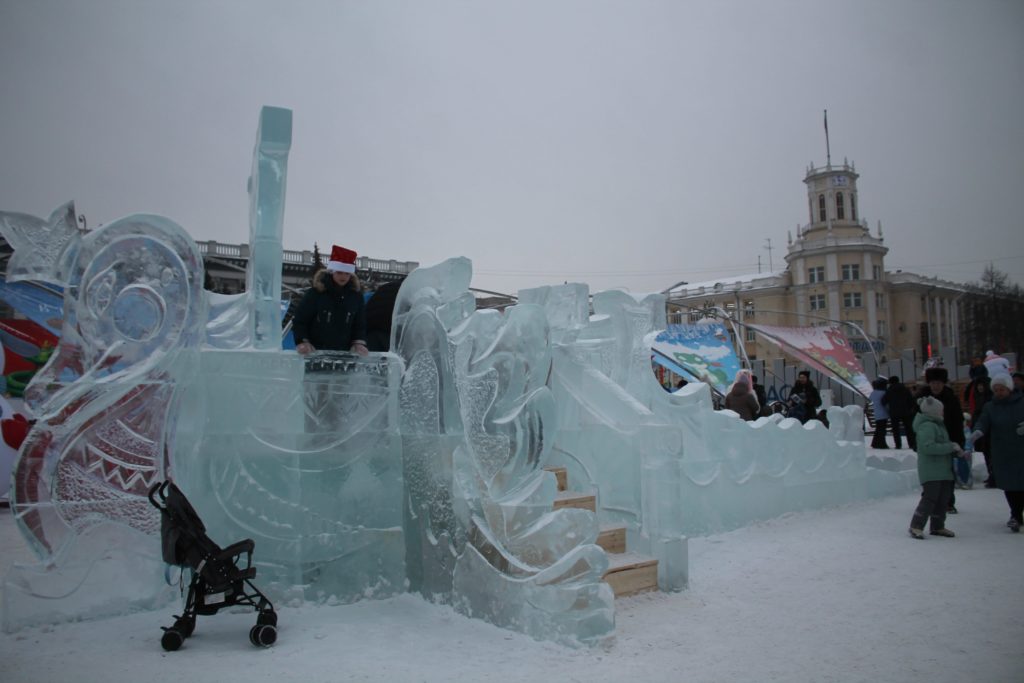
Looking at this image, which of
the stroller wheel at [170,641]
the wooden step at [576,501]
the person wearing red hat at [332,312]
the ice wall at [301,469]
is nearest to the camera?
the stroller wheel at [170,641]

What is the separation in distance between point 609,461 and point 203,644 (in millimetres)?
3424

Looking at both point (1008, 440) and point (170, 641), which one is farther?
point (1008, 440)

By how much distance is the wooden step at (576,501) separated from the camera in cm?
567

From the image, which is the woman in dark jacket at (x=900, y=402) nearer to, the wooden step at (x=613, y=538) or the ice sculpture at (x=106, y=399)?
the wooden step at (x=613, y=538)

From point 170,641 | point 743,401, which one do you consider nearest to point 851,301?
point 743,401

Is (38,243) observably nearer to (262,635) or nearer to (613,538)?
(262,635)

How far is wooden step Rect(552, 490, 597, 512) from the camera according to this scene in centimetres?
567

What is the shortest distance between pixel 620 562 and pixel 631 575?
11 cm

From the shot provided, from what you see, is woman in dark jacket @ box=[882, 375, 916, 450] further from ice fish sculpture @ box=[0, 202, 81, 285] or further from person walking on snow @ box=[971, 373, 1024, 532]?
ice fish sculpture @ box=[0, 202, 81, 285]

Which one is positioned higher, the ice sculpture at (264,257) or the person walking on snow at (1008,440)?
the ice sculpture at (264,257)

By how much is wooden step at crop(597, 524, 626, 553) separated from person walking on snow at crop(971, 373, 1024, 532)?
3.96 m

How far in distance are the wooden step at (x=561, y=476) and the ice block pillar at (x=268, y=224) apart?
2485 millimetres

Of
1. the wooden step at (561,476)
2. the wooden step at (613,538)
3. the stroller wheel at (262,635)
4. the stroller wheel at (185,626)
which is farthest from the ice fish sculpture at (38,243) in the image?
the wooden step at (613,538)

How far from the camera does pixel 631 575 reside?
521 cm
